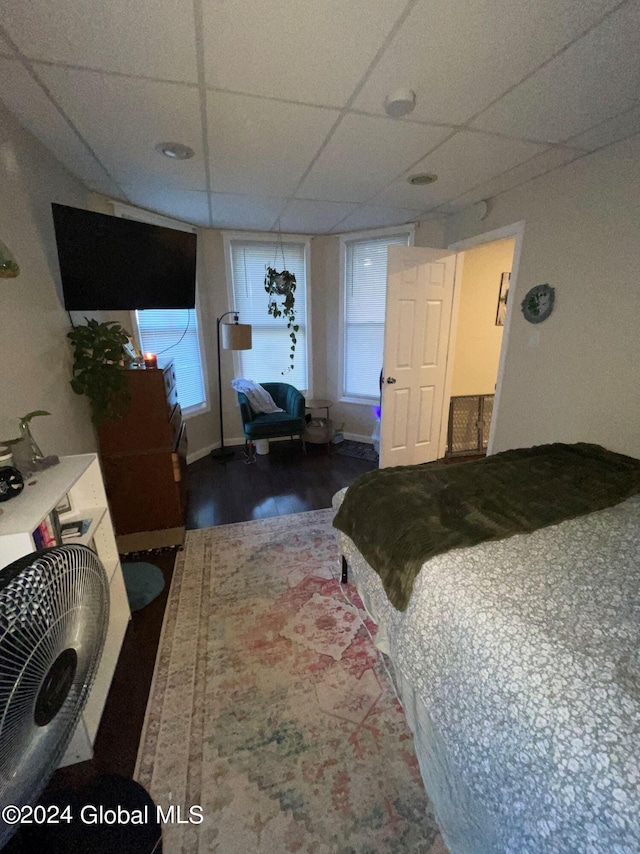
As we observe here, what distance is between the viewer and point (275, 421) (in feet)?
11.7

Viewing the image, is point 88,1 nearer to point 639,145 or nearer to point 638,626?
point 638,626

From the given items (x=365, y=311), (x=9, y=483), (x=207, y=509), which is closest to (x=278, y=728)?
(x=9, y=483)

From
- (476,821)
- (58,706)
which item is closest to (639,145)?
(476,821)

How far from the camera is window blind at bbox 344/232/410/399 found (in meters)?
3.73

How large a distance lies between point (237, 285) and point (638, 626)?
410 cm

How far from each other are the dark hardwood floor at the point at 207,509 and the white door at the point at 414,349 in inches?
22.9

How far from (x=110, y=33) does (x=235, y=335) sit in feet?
7.63

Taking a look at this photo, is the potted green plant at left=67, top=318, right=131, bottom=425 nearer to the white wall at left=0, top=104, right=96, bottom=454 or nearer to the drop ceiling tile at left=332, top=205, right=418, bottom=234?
the white wall at left=0, top=104, right=96, bottom=454

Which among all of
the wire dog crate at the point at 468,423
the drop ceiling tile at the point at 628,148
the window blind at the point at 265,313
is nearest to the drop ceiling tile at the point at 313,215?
the window blind at the point at 265,313

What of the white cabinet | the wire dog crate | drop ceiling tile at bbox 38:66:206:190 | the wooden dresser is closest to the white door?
the wire dog crate

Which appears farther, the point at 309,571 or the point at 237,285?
the point at 237,285

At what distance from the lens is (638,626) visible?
0.89 metres

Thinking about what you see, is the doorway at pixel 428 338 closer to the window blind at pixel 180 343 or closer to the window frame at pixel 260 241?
the window frame at pixel 260 241

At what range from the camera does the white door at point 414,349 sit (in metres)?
2.96
